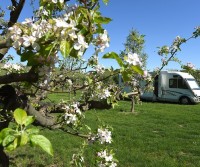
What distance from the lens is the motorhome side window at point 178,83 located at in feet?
90.2

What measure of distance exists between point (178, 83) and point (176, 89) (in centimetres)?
59

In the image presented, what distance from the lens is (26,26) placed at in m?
1.53

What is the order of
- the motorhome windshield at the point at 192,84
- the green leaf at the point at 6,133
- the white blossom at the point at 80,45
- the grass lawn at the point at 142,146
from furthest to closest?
the motorhome windshield at the point at 192,84 < the grass lawn at the point at 142,146 < the white blossom at the point at 80,45 < the green leaf at the point at 6,133

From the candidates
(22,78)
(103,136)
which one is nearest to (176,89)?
(103,136)

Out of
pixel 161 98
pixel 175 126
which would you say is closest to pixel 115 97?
pixel 175 126

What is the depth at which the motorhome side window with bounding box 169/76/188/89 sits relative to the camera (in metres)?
27.5

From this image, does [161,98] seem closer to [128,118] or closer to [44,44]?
[128,118]

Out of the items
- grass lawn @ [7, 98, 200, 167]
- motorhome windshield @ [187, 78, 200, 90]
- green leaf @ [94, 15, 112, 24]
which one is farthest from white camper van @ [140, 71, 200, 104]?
green leaf @ [94, 15, 112, 24]

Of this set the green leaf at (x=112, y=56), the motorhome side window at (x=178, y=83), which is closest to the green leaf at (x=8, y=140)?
the green leaf at (x=112, y=56)

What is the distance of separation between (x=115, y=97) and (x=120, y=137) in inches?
298

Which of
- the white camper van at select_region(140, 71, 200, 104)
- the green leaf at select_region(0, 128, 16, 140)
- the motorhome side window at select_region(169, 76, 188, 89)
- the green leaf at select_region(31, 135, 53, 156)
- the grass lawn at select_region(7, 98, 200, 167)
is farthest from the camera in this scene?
the motorhome side window at select_region(169, 76, 188, 89)

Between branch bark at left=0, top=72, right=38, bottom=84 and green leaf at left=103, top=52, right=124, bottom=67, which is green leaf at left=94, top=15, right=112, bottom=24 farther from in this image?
branch bark at left=0, top=72, right=38, bottom=84

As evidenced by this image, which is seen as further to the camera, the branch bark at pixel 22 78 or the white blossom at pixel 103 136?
the white blossom at pixel 103 136

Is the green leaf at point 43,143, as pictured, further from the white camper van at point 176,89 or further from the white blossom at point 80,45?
the white camper van at point 176,89
